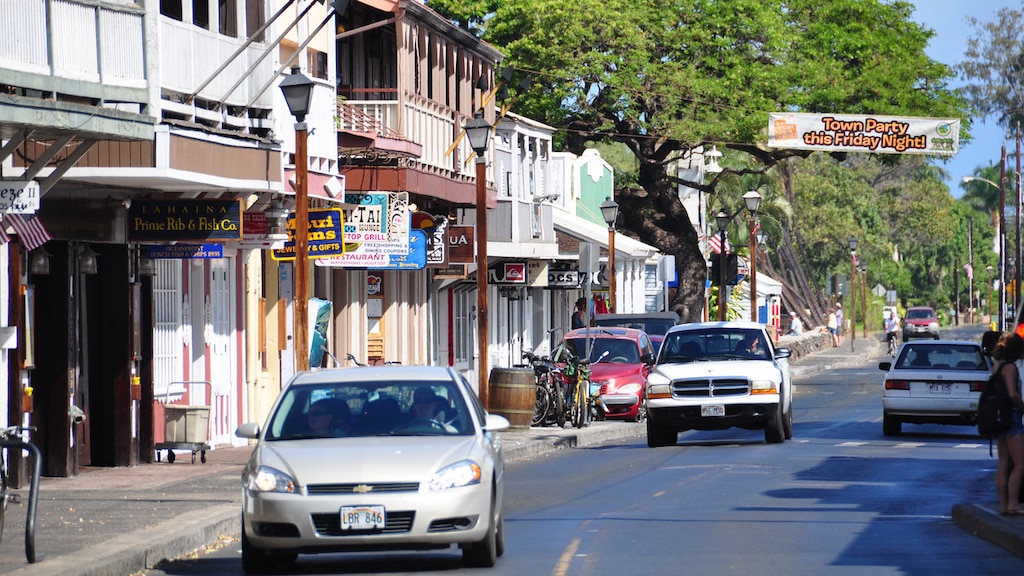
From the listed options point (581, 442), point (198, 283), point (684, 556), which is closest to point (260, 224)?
point (198, 283)

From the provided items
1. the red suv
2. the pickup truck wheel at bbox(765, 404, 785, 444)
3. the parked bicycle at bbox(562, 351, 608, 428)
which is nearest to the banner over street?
the parked bicycle at bbox(562, 351, 608, 428)

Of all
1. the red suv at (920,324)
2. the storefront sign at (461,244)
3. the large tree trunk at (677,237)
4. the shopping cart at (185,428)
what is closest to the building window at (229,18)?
the shopping cart at (185,428)

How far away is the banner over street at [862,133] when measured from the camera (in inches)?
1911

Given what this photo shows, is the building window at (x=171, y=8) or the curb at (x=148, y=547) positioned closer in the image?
the curb at (x=148, y=547)

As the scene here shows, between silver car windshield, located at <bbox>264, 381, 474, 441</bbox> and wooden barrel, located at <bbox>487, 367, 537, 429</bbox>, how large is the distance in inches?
616

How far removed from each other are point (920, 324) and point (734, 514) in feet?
254

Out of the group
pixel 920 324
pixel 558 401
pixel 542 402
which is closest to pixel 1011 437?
pixel 558 401

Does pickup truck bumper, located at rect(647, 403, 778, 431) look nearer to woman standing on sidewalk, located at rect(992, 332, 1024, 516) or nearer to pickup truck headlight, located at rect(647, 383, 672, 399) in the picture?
pickup truck headlight, located at rect(647, 383, 672, 399)

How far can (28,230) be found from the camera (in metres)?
19.1

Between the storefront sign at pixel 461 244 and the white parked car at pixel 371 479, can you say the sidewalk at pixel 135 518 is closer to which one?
the white parked car at pixel 371 479

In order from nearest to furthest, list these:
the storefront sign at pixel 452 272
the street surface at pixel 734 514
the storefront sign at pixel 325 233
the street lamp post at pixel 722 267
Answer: the street surface at pixel 734 514 < the storefront sign at pixel 325 233 < the storefront sign at pixel 452 272 < the street lamp post at pixel 722 267

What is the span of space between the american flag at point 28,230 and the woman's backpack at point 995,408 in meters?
9.48

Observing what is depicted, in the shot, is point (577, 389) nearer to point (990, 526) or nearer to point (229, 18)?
point (229, 18)

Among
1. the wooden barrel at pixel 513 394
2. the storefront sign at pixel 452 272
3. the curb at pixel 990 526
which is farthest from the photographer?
the storefront sign at pixel 452 272
